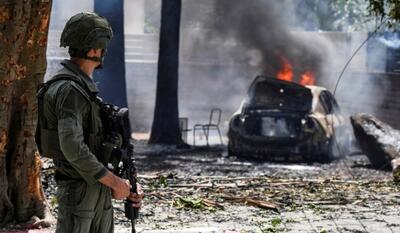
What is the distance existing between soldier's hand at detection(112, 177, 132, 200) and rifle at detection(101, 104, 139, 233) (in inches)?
6.3

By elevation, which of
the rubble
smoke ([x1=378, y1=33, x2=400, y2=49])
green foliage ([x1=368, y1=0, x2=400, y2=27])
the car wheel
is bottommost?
the car wheel

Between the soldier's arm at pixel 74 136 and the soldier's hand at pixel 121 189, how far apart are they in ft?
0.33

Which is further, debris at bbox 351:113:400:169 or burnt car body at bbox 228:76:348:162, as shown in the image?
burnt car body at bbox 228:76:348:162

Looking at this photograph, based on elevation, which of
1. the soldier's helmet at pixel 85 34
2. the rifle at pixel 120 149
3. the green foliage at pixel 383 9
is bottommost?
the rifle at pixel 120 149

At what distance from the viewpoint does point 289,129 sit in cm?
1368

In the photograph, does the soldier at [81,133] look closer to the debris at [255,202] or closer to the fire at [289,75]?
the debris at [255,202]

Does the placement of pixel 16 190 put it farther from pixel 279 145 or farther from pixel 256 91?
pixel 256 91

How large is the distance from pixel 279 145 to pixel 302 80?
35.6 feet

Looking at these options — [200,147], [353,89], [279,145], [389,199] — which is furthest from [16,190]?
[353,89]

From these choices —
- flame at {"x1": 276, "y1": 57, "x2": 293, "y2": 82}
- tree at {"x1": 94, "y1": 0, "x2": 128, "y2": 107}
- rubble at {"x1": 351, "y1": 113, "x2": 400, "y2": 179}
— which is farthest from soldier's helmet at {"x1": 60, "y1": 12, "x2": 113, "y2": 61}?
flame at {"x1": 276, "y1": 57, "x2": 293, "y2": 82}

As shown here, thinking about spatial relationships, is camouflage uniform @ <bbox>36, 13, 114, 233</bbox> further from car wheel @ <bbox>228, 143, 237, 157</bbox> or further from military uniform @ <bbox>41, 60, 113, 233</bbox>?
car wheel @ <bbox>228, 143, 237, 157</bbox>

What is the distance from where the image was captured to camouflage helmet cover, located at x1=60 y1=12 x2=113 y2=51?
3842 mm

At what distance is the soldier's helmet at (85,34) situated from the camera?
3.84 m

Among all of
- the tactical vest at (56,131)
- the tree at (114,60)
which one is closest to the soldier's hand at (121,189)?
the tactical vest at (56,131)
